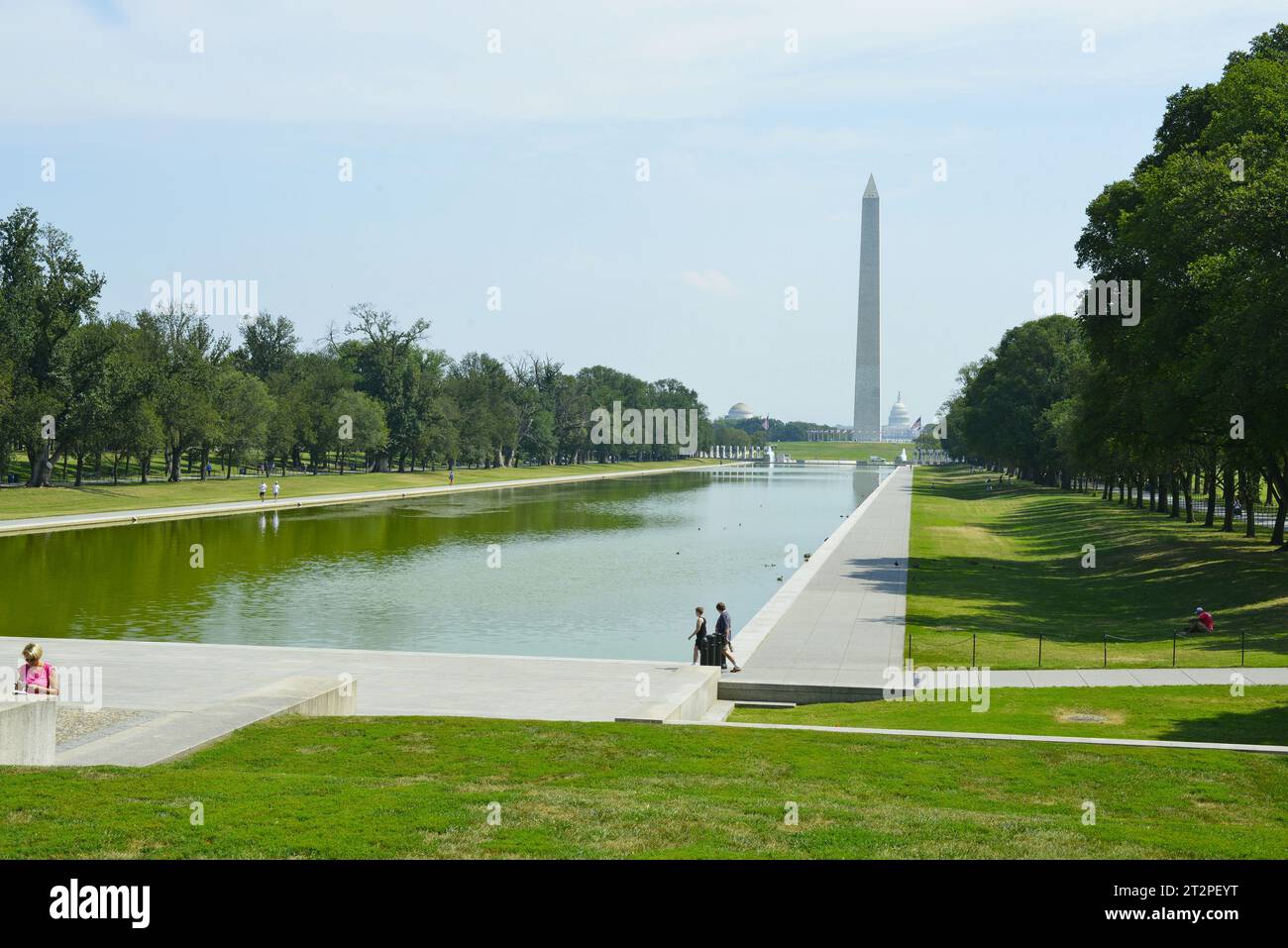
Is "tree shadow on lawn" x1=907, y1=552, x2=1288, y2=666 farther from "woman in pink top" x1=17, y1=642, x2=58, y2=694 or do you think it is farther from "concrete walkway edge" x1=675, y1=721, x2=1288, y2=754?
"woman in pink top" x1=17, y1=642, x2=58, y2=694

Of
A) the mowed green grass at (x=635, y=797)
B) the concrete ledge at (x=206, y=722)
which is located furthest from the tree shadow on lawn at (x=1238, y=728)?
the concrete ledge at (x=206, y=722)

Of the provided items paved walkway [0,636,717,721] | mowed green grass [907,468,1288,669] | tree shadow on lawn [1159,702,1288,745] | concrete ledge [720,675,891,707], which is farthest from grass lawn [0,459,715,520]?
tree shadow on lawn [1159,702,1288,745]

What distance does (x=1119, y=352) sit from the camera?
38.6m

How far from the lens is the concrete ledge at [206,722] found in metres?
13.2

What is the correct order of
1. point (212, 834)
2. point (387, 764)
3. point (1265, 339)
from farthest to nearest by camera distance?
point (1265, 339) < point (387, 764) < point (212, 834)

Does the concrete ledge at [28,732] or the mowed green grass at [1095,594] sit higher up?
the concrete ledge at [28,732]

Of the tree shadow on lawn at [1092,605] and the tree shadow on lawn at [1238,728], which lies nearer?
the tree shadow on lawn at [1238,728]

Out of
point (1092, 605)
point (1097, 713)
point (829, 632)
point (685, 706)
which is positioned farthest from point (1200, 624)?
point (685, 706)

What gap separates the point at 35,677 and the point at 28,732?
348 centimetres

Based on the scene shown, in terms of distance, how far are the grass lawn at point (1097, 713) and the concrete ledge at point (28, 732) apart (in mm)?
9996

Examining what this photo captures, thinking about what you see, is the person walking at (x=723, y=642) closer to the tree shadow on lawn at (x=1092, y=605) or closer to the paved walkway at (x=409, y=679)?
the paved walkway at (x=409, y=679)
